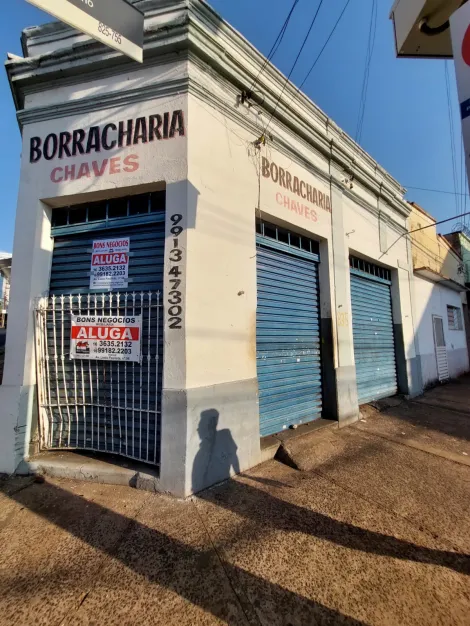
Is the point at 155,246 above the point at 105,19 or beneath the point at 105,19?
beneath

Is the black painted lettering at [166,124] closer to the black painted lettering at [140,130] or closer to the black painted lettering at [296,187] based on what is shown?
the black painted lettering at [140,130]

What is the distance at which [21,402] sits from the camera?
378 cm

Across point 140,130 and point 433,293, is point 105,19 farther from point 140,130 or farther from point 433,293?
point 433,293

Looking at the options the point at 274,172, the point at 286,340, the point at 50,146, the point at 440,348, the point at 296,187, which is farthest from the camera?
the point at 440,348

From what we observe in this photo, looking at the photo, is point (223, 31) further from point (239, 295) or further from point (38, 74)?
point (239, 295)

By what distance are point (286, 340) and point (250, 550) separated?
10.2 feet

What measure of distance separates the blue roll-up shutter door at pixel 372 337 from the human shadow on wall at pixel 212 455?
4.07 m

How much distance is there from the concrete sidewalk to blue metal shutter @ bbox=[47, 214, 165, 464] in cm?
60

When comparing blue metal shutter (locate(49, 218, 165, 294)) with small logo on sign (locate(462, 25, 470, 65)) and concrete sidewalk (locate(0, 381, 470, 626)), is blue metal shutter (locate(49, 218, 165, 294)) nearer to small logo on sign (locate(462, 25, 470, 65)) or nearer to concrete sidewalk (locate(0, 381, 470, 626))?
concrete sidewalk (locate(0, 381, 470, 626))

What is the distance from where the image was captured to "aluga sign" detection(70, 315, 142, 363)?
12.5ft

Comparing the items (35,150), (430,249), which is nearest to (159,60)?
(35,150)

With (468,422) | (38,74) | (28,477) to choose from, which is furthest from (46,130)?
(468,422)

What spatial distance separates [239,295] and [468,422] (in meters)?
5.61

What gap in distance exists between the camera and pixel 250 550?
248 cm
